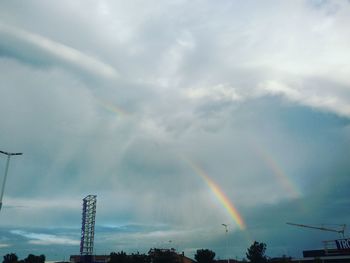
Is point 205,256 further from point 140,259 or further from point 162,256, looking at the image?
point 140,259

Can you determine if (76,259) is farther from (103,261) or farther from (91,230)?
(91,230)

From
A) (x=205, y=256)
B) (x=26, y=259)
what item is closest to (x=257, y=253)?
(x=205, y=256)

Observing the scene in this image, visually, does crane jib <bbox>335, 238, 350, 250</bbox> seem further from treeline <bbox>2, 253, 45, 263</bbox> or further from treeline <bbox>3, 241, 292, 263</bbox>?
treeline <bbox>2, 253, 45, 263</bbox>

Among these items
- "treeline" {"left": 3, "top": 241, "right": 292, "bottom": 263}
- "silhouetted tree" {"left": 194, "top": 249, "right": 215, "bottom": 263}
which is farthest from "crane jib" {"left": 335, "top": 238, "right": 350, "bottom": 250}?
"silhouetted tree" {"left": 194, "top": 249, "right": 215, "bottom": 263}

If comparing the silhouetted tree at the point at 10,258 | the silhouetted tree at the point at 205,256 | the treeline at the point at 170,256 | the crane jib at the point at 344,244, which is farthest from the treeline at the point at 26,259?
the crane jib at the point at 344,244

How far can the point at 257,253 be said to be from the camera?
380ft

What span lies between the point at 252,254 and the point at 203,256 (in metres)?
15.8

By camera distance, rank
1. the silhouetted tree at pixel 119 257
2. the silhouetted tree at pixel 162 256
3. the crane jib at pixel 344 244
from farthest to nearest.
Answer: the crane jib at pixel 344 244
the silhouetted tree at pixel 119 257
the silhouetted tree at pixel 162 256

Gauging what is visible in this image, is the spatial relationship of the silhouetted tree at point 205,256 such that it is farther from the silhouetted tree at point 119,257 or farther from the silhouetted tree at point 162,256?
the silhouetted tree at point 119,257

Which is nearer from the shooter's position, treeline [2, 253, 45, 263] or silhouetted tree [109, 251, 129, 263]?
silhouetted tree [109, 251, 129, 263]

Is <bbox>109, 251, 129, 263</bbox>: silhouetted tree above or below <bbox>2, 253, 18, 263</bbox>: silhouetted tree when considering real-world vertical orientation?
below

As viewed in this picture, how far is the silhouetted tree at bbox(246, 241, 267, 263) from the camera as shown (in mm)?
115188

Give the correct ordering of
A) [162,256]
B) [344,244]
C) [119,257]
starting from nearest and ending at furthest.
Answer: [162,256] < [119,257] < [344,244]

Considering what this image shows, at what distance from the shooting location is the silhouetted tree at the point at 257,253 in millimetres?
115188
